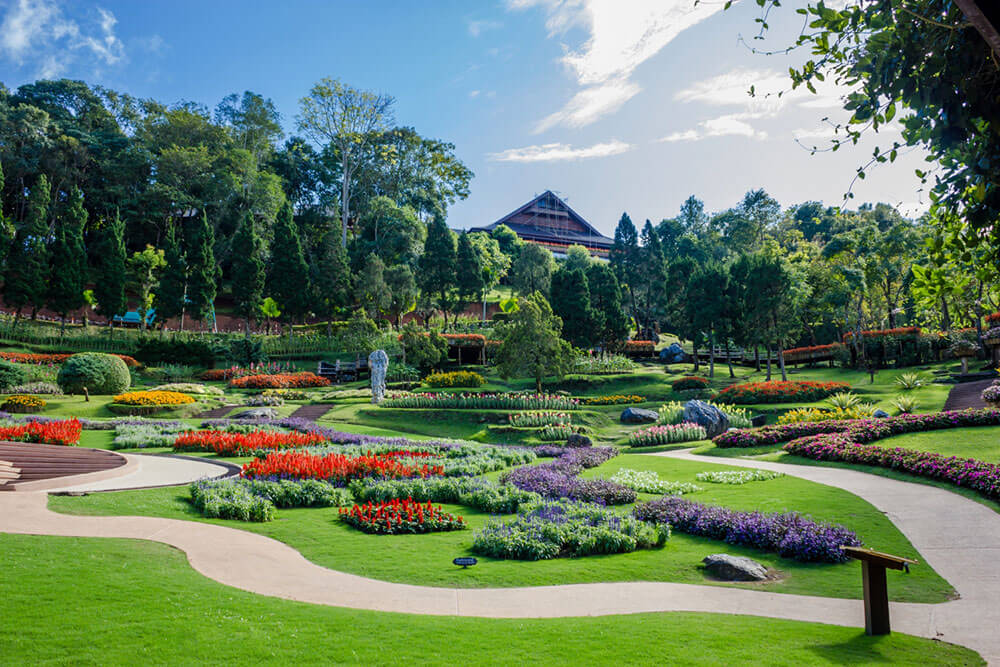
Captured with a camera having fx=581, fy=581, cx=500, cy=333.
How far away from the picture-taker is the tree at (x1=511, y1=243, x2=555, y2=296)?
164 ft

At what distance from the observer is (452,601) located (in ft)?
19.1

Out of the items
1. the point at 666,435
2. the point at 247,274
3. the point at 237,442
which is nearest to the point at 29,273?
the point at 247,274

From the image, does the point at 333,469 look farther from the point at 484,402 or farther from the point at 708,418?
the point at 708,418

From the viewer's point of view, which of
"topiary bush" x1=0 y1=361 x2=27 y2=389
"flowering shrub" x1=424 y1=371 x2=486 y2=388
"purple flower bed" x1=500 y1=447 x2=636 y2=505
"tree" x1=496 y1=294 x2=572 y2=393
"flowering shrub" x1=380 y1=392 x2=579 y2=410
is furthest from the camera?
"flowering shrub" x1=424 y1=371 x2=486 y2=388

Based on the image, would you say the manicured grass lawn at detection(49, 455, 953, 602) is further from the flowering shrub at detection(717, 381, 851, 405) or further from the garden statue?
the garden statue

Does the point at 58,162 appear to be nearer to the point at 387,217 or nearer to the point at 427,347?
the point at 387,217

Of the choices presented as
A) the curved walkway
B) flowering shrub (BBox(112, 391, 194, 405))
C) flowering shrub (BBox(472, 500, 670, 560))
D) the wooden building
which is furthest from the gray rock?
the wooden building

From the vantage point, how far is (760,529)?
7926mm

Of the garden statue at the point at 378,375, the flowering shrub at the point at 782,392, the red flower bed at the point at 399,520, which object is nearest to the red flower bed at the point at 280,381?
the garden statue at the point at 378,375

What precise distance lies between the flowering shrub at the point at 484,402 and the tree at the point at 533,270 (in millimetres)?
24422

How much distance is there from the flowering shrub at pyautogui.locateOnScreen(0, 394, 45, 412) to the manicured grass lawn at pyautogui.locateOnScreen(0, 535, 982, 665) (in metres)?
20.8

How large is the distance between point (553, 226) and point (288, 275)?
1736 inches

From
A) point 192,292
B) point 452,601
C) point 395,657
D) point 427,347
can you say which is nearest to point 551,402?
point 427,347

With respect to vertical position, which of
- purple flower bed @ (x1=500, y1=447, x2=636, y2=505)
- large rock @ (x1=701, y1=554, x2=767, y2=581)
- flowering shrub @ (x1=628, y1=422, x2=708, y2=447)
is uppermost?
large rock @ (x1=701, y1=554, x2=767, y2=581)
